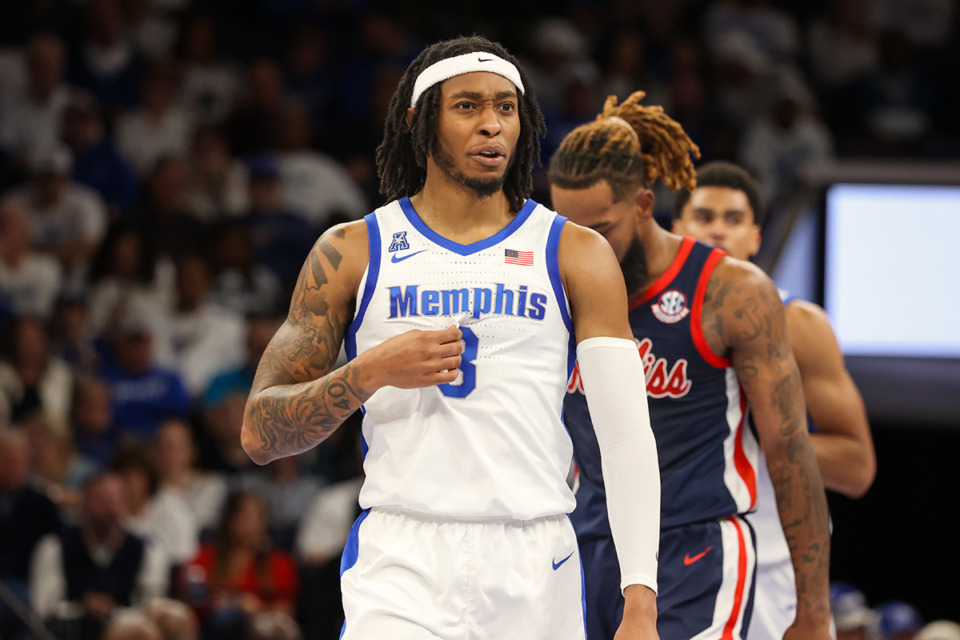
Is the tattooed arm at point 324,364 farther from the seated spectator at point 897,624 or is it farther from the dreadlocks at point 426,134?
the seated spectator at point 897,624

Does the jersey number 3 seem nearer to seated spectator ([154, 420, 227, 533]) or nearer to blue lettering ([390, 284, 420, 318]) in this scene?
blue lettering ([390, 284, 420, 318])

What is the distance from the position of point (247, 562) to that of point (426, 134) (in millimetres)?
4457

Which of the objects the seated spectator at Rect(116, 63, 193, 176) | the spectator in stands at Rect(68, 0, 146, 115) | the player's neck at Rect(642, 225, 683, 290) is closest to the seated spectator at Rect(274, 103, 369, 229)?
the seated spectator at Rect(116, 63, 193, 176)

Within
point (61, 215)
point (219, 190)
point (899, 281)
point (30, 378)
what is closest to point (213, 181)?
point (219, 190)

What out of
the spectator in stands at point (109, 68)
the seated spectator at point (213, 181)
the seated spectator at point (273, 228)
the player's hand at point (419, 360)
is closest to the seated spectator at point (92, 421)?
the seated spectator at point (273, 228)

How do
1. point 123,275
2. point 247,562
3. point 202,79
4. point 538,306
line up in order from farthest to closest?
1. point 202,79
2. point 123,275
3. point 247,562
4. point 538,306

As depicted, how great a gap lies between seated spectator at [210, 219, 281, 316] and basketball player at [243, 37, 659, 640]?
5750 mm

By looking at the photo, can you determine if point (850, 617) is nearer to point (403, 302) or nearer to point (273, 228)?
point (273, 228)

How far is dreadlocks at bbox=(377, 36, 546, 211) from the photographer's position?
114 inches

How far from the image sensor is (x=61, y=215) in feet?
28.5

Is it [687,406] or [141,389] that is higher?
[687,406]

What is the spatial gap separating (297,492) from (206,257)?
2131 millimetres

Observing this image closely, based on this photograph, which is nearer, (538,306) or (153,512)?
(538,306)

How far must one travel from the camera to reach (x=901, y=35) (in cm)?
1066
